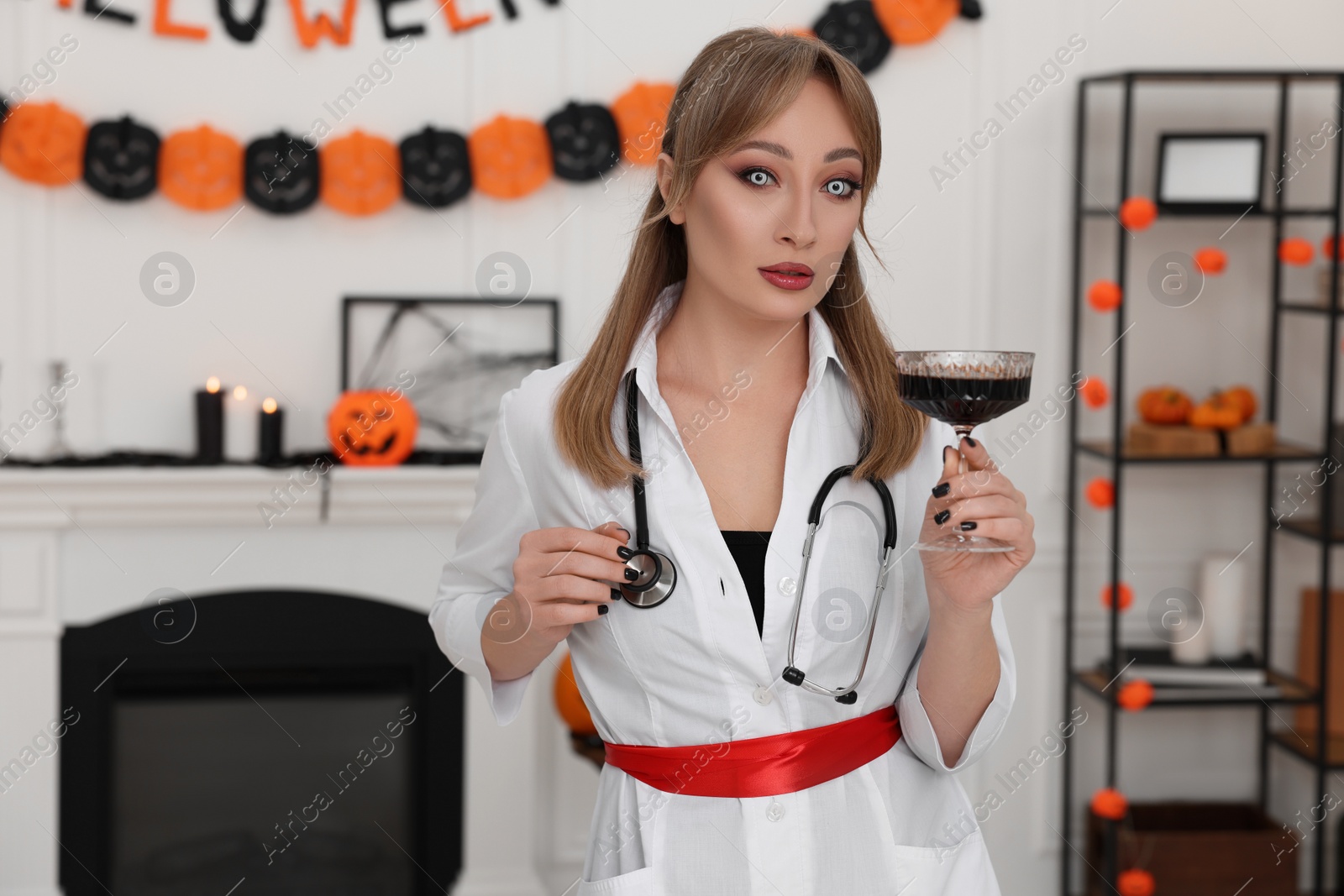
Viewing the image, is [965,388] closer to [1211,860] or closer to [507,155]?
[507,155]

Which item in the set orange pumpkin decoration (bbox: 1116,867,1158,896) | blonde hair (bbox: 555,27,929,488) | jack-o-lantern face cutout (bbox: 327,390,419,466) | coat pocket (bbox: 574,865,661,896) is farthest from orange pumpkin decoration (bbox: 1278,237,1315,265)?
coat pocket (bbox: 574,865,661,896)

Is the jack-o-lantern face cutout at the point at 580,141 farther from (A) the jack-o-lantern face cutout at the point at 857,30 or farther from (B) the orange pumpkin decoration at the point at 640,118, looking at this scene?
(A) the jack-o-lantern face cutout at the point at 857,30

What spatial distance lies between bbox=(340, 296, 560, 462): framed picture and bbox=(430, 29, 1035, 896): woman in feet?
5.24

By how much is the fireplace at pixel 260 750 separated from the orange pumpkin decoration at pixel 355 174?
99 cm

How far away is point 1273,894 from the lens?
10.5 feet

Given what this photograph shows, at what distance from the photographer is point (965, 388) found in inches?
50.2

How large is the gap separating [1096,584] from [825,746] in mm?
2166

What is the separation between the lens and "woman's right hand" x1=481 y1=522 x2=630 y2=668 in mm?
1395

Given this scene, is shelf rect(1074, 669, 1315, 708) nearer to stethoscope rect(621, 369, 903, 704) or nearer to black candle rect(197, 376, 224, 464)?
stethoscope rect(621, 369, 903, 704)

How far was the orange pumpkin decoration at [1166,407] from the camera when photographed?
3225mm

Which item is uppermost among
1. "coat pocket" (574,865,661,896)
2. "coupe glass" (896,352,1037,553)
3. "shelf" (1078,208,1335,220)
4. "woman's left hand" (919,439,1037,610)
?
"shelf" (1078,208,1335,220)

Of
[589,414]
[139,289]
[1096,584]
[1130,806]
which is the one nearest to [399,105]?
[139,289]

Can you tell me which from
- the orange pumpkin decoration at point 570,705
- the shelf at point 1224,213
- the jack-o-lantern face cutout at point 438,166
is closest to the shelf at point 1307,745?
the shelf at point 1224,213

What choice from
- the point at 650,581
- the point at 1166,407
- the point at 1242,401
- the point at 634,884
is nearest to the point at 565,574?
the point at 650,581
